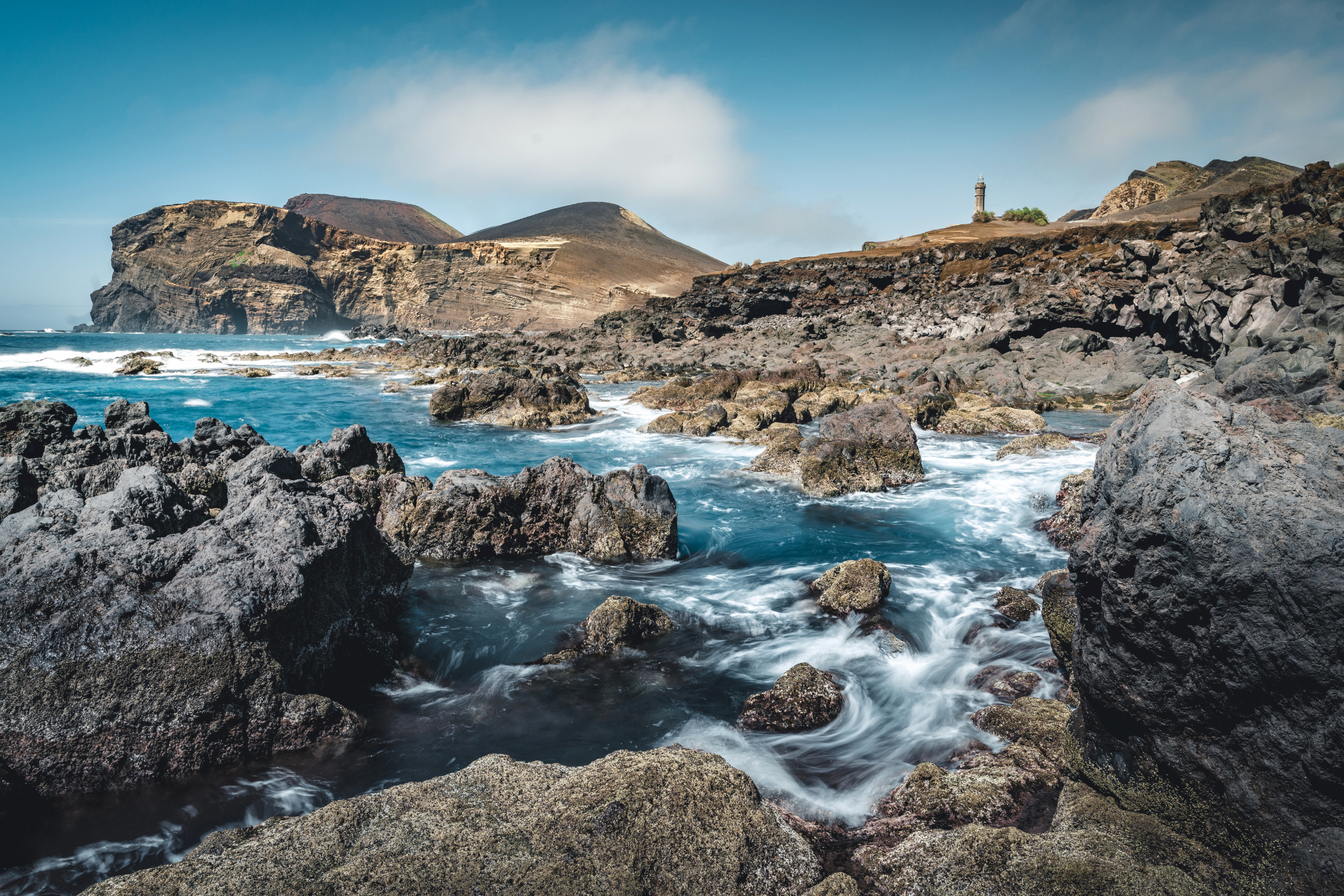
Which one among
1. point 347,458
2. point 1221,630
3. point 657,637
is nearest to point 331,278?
point 347,458

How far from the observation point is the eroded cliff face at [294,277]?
109m

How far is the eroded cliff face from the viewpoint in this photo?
359 ft

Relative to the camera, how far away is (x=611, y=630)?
20.3 ft

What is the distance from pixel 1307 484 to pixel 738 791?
320 centimetres

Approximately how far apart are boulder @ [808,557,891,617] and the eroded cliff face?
105 m

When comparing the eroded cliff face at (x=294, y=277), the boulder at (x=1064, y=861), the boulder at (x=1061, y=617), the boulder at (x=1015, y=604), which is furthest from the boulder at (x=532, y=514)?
the eroded cliff face at (x=294, y=277)

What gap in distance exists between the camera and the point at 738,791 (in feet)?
10.4

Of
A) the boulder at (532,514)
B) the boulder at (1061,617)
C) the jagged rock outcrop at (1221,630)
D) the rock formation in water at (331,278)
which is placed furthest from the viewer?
the rock formation in water at (331,278)

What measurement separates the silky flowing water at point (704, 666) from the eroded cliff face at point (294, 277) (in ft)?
334

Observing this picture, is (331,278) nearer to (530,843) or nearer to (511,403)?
(511,403)

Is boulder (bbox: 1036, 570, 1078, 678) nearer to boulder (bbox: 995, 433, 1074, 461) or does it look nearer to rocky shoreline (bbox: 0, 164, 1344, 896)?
rocky shoreline (bbox: 0, 164, 1344, 896)

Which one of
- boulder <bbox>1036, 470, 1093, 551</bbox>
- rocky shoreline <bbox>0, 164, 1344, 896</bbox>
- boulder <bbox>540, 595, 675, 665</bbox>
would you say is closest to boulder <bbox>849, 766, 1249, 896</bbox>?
rocky shoreline <bbox>0, 164, 1344, 896</bbox>

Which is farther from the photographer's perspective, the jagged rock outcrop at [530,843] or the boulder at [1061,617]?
the boulder at [1061,617]

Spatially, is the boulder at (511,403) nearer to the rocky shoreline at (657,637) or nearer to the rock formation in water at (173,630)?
the rocky shoreline at (657,637)
